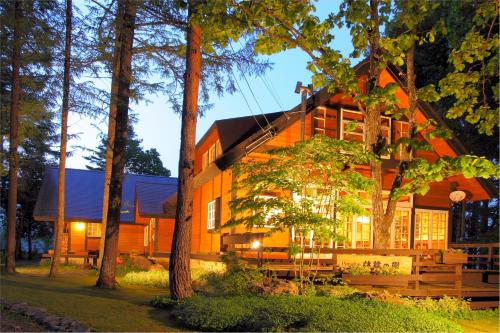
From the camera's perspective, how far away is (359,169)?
62.4 ft

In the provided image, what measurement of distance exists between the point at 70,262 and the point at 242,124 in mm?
13626

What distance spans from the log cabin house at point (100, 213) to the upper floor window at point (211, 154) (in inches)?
147

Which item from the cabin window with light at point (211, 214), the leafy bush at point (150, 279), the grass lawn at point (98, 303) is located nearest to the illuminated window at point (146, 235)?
the cabin window with light at point (211, 214)

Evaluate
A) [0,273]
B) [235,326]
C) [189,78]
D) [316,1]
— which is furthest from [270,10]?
[0,273]

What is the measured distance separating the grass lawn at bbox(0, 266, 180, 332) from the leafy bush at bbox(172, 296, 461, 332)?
0.59 meters

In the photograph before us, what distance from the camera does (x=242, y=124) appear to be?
20.1m

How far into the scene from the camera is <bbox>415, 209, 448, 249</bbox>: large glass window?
822 inches

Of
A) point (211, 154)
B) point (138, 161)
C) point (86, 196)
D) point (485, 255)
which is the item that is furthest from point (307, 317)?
point (138, 161)

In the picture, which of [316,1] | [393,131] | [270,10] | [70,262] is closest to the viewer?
[270,10]

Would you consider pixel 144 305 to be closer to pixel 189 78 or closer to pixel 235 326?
pixel 235 326

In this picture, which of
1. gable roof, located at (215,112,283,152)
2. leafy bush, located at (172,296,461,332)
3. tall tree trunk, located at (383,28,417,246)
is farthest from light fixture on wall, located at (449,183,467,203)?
leafy bush, located at (172,296,461,332)

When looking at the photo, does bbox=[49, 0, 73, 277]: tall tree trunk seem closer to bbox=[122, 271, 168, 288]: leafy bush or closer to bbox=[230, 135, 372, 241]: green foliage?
bbox=[122, 271, 168, 288]: leafy bush

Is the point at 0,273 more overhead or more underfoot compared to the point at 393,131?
more underfoot

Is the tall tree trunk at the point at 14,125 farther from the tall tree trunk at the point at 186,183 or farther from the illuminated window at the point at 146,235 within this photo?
the illuminated window at the point at 146,235
